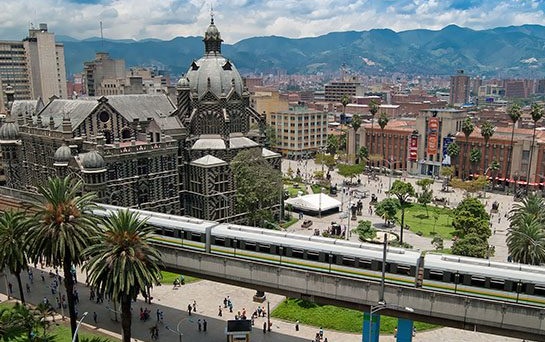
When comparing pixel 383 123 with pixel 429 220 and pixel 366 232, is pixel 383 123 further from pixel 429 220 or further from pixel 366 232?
pixel 366 232

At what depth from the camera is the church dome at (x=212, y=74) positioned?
94125mm

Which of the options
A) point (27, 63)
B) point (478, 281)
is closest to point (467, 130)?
point (478, 281)

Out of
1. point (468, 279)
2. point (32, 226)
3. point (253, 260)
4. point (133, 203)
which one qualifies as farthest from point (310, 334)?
point (133, 203)

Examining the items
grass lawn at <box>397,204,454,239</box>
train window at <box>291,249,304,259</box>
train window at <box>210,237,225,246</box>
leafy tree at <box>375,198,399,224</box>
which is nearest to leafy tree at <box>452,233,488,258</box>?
grass lawn at <box>397,204,454,239</box>

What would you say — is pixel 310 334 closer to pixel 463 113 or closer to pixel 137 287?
pixel 137 287

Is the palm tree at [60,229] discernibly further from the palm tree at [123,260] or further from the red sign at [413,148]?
the red sign at [413,148]

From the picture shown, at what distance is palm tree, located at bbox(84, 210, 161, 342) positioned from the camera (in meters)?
40.3

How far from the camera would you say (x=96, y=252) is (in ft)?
139

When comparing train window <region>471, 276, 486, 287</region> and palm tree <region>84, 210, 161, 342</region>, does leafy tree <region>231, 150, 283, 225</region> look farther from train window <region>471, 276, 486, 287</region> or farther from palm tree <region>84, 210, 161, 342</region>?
train window <region>471, 276, 486, 287</region>

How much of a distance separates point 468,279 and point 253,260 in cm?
1900

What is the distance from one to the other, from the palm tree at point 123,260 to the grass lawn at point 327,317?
20834 mm

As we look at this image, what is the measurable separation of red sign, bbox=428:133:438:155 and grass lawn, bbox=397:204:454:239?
3551 centimetres

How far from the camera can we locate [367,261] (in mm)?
41656

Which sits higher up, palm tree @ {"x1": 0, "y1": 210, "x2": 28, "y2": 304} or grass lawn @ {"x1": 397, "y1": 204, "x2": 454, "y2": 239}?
palm tree @ {"x1": 0, "y1": 210, "x2": 28, "y2": 304}
